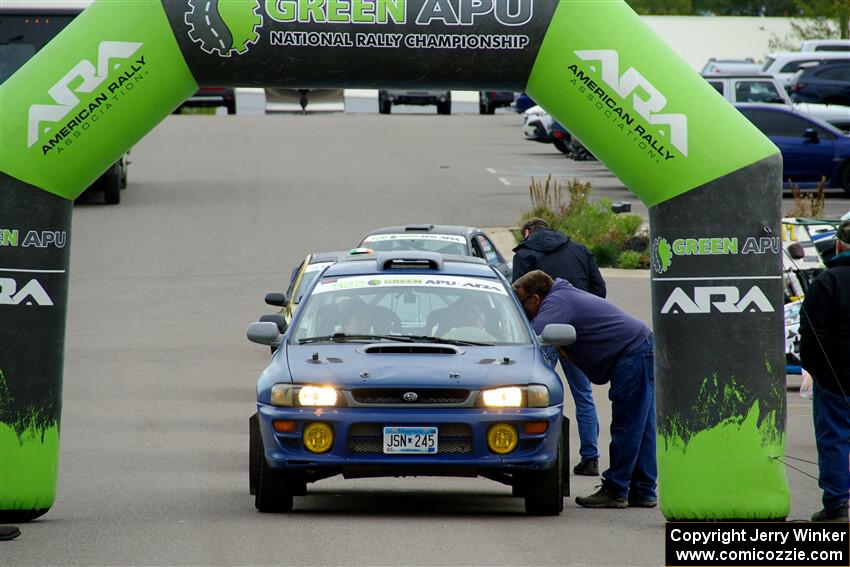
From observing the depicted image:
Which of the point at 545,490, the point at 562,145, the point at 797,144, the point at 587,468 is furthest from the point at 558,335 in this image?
the point at 562,145

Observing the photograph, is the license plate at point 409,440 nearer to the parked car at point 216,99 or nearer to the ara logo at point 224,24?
the ara logo at point 224,24

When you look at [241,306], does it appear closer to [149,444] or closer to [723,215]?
[149,444]

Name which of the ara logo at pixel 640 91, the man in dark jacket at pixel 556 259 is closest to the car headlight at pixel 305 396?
the ara logo at pixel 640 91

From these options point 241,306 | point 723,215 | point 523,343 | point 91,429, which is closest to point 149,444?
point 91,429

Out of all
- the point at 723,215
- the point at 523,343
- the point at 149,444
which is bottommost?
Answer: the point at 149,444

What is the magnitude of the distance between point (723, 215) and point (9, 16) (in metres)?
19.4

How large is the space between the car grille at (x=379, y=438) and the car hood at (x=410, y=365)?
10.1 inches

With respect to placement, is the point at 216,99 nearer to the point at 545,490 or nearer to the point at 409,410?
the point at 545,490

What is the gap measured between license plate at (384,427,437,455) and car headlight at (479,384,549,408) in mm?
382

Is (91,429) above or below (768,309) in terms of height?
below

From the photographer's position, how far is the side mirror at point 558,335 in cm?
1052

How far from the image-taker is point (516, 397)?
9.98m

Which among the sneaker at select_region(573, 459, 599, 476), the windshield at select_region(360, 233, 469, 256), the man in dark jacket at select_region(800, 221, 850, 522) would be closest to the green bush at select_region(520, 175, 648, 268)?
the windshield at select_region(360, 233, 469, 256)

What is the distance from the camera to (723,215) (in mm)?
9805
